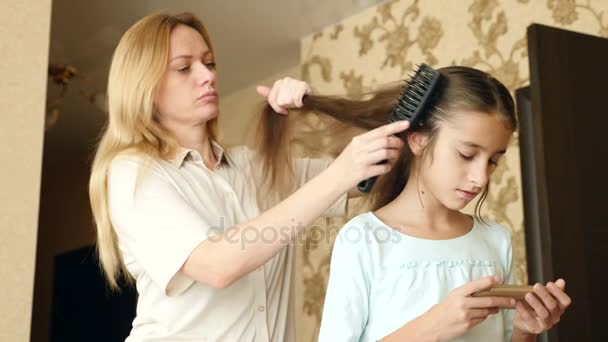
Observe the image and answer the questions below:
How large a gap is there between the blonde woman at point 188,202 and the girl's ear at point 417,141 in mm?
145

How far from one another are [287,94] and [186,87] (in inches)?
10.7

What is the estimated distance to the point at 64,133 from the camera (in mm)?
4617

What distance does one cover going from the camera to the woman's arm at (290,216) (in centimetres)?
100

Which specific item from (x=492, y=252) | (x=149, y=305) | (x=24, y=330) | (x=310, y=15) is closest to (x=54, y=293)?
(x=310, y=15)

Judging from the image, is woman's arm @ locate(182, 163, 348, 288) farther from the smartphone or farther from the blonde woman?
the smartphone

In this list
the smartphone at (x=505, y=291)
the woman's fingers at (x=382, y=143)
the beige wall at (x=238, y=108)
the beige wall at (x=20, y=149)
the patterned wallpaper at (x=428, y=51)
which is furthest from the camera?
the beige wall at (x=238, y=108)

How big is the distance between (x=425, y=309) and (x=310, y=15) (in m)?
2.17

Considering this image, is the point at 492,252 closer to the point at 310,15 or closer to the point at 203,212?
the point at 203,212

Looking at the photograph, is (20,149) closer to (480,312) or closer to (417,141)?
(417,141)

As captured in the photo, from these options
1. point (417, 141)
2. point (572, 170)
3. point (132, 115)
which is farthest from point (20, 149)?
point (572, 170)

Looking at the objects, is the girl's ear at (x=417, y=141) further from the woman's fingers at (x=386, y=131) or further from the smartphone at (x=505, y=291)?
the smartphone at (x=505, y=291)

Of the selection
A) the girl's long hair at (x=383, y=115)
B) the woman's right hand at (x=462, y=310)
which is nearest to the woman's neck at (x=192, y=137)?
the girl's long hair at (x=383, y=115)

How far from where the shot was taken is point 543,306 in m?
0.93

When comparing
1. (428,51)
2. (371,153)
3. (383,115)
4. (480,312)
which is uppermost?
(428,51)
